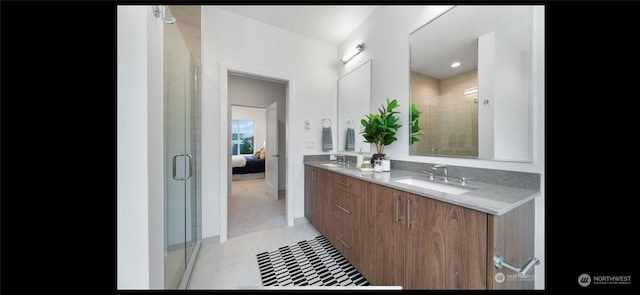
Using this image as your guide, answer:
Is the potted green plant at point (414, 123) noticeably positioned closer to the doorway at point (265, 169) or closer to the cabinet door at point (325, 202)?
the cabinet door at point (325, 202)

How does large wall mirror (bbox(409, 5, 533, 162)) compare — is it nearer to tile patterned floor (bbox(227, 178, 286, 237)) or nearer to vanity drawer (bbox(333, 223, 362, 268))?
vanity drawer (bbox(333, 223, 362, 268))

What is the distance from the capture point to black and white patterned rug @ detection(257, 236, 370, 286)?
1.40 meters

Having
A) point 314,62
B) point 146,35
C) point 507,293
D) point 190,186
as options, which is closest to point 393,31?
point 314,62

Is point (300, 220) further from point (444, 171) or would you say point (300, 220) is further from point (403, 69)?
point (403, 69)

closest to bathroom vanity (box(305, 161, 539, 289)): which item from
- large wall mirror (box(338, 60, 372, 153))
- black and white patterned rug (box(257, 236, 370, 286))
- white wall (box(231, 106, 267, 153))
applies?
black and white patterned rug (box(257, 236, 370, 286))

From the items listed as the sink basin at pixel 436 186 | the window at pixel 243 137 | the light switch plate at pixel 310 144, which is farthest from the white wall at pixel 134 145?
the window at pixel 243 137

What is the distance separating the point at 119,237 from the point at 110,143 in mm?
326

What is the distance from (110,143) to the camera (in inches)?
23.7

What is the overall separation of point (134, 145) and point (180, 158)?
935 millimetres

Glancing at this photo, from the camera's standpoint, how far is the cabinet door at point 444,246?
0.76 meters

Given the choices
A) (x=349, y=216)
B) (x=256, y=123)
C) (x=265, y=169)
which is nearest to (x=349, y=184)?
(x=349, y=216)

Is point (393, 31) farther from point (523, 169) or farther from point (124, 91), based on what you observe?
point (124, 91)

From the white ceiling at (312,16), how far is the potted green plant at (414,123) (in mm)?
1361

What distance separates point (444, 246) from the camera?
0.86 metres
